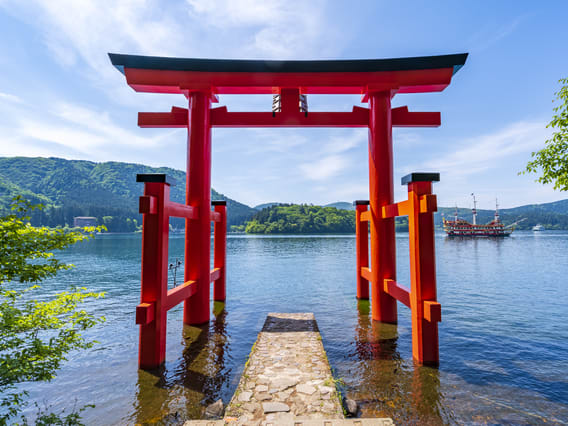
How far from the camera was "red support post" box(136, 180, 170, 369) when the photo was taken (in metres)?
5.78

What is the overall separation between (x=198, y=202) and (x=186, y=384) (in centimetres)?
480

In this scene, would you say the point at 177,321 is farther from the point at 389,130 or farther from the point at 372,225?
the point at 389,130

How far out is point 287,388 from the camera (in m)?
4.64

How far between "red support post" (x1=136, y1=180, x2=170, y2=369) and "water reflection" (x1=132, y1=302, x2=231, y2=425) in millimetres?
446

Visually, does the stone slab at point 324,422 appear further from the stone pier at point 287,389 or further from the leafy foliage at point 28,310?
the leafy foliage at point 28,310

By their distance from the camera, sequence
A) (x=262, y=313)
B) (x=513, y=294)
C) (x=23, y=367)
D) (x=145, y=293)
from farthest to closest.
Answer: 1. (x=513, y=294)
2. (x=262, y=313)
3. (x=145, y=293)
4. (x=23, y=367)

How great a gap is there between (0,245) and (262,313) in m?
8.82

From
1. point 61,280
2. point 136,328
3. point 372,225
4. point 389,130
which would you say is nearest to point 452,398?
point 372,225

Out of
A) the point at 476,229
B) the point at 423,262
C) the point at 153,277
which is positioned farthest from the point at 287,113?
the point at 476,229

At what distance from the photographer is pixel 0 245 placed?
10.3 feet

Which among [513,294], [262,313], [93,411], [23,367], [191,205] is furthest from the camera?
[513,294]

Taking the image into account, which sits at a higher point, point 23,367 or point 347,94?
point 347,94

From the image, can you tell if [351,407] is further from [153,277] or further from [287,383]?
[153,277]

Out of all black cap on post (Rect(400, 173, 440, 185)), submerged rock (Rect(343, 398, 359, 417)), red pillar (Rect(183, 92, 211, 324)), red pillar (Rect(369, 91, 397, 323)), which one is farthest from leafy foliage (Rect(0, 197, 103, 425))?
red pillar (Rect(369, 91, 397, 323))
